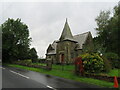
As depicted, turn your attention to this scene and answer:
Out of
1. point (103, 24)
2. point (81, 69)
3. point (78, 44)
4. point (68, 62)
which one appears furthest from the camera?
point (103, 24)

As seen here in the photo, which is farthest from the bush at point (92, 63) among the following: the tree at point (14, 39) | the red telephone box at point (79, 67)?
the tree at point (14, 39)

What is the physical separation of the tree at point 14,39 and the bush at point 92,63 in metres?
28.5

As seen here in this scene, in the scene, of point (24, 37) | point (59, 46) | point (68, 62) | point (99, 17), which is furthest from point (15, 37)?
point (99, 17)

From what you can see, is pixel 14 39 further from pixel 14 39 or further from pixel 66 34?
pixel 66 34

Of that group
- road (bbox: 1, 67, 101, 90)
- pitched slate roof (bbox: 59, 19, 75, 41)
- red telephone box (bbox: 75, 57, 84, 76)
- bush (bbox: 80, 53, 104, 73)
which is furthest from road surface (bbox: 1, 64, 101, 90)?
pitched slate roof (bbox: 59, 19, 75, 41)

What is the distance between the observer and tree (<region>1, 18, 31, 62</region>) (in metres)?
41.3

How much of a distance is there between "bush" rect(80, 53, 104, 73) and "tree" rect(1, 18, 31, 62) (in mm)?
28452

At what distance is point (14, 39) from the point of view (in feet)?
141

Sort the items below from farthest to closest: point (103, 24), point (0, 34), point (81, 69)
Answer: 1. point (0, 34)
2. point (103, 24)
3. point (81, 69)

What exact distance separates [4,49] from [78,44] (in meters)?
22.1

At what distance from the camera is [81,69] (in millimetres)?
17062

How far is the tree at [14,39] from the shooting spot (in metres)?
41.3

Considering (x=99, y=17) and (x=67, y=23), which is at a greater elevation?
(x=99, y=17)

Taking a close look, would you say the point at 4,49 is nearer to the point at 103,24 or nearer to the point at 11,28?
the point at 11,28
